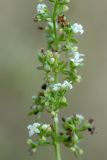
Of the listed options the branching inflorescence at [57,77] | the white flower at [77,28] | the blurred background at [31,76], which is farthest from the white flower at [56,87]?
the blurred background at [31,76]

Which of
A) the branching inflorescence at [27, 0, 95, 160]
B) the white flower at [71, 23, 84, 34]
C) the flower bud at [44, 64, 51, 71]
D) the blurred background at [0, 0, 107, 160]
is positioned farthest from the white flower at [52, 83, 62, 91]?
the blurred background at [0, 0, 107, 160]

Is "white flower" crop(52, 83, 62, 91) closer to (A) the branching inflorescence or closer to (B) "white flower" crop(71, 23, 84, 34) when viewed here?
(A) the branching inflorescence

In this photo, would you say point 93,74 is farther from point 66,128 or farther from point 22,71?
point 66,128

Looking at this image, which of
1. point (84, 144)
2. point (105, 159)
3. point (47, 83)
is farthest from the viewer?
point (84, 144)

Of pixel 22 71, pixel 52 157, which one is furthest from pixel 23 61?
pixel 52 157

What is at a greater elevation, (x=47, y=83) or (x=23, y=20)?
(x=23, y=20)

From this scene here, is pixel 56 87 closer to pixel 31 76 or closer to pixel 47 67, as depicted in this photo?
pixel 47 67

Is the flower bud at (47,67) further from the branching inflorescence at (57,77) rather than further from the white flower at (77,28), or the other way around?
the white flower at (77,28)
